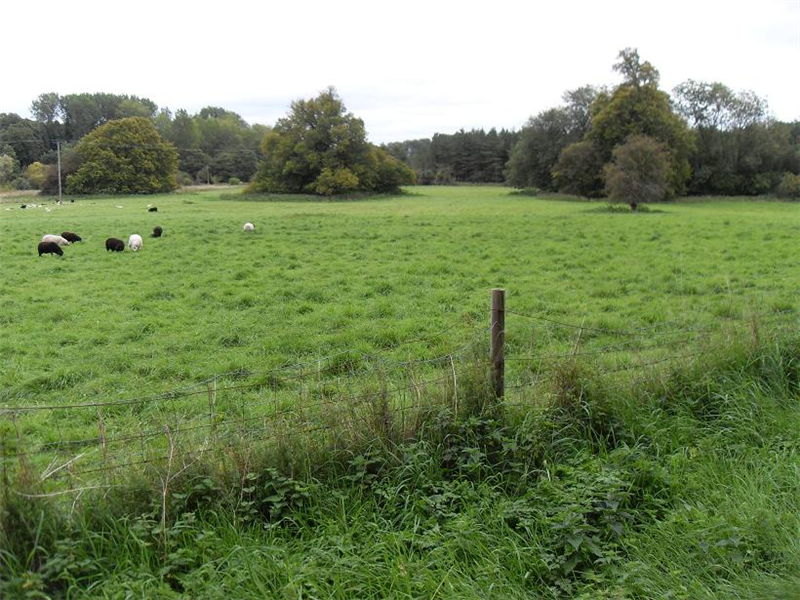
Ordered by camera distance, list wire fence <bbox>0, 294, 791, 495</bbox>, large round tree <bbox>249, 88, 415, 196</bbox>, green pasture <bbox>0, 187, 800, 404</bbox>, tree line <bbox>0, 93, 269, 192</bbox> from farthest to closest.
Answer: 1. tree line <bbox>0, 93, 269, 192</bbox>
2. large round tree <bbox>249, 88, 415, 196</bbox>
3. green pasture <bbox>0, 187, 800, 404</bbox>
4. wire fence <bbox>0, 294, 791, 495</bbox>

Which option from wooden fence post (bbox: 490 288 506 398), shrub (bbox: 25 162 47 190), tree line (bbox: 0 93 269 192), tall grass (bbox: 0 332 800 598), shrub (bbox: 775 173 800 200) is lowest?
tall grass (bbox: 0 332 800 598)

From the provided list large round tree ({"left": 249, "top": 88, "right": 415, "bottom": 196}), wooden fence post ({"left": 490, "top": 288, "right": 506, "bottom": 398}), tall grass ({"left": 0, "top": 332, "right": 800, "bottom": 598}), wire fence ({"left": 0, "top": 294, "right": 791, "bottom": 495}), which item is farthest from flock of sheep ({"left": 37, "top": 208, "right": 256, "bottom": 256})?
large round tree ({"left": 249, "top": 88, "right": 415, "bottom": 196})

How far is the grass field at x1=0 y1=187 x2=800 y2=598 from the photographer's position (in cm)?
355

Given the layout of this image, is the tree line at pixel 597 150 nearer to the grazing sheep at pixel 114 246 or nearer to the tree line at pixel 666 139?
the tree line at pixel 666 139

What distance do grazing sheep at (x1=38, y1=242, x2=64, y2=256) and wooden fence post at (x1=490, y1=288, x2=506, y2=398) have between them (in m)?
19.2

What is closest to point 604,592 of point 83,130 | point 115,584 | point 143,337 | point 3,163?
point 115,584

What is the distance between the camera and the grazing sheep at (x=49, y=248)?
20.2m

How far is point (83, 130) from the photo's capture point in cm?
12419

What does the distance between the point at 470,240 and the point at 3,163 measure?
84.8 metres

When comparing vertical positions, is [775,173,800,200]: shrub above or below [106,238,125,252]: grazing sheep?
above

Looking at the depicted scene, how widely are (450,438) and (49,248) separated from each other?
19.6 metres

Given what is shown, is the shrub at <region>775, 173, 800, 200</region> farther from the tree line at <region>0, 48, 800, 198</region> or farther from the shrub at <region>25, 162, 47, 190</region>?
the shrub at <region>25, 162, 47, 190</region>

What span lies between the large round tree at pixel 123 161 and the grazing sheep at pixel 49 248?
5877cm

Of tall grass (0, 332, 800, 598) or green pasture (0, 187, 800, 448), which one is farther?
green pasture (0, 187, 800, 448)
